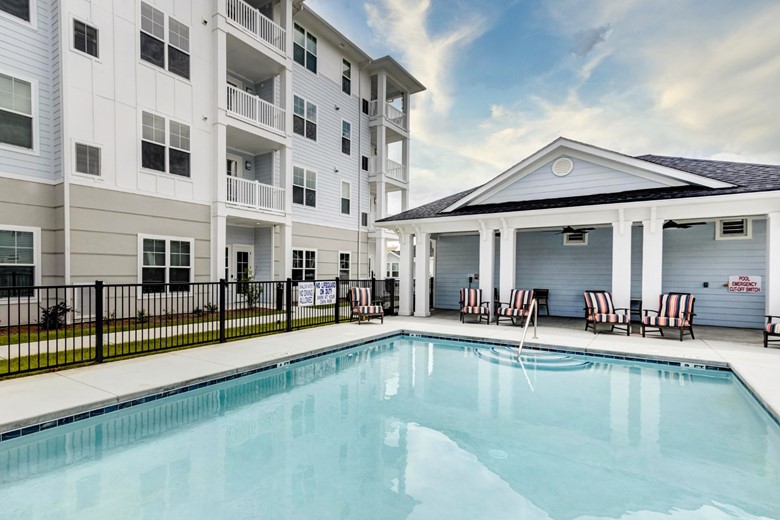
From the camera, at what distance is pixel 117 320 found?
970 cm

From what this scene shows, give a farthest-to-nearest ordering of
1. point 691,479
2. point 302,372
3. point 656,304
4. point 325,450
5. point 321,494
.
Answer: point 656,304
point 302,372
point 325,450
point 691,479
point 321,494

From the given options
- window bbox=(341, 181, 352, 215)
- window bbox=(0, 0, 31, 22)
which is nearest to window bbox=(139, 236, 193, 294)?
window bbox=(0, 0, 31, 22)

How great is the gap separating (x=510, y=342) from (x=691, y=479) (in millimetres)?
5051

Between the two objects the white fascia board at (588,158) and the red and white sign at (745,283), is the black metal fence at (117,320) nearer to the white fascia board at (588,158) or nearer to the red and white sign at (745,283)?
the white fascia board at (588,158)

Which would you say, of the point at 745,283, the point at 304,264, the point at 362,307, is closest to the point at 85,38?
the point at 304,264

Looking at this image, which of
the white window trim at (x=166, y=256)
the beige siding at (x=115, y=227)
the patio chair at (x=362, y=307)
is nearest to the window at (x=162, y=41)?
the beige siding at (x=115, y=227)

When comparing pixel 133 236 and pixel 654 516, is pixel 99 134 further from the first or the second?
pixel 654 516

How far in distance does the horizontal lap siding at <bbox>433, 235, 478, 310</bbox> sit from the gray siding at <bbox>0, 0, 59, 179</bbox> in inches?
468

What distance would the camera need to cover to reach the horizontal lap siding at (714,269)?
1012 centimetres

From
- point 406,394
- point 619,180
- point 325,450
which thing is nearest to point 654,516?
point 325,450

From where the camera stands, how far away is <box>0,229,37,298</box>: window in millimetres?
8430

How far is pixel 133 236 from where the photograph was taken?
1012 centimetres

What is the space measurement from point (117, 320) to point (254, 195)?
5.38 m

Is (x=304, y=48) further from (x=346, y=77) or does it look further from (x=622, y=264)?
(x=622, y=264)
